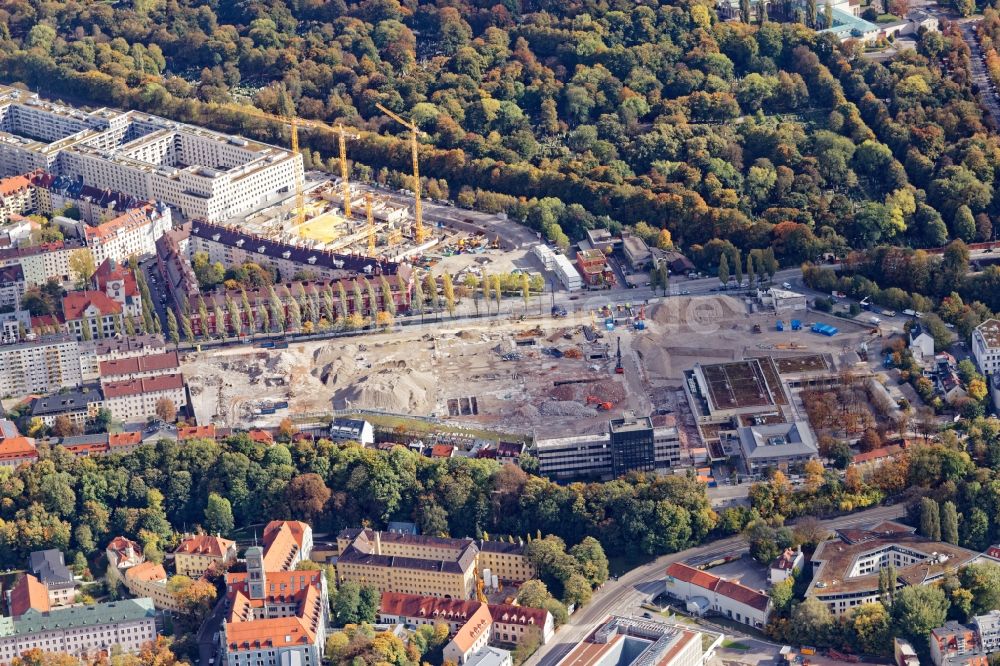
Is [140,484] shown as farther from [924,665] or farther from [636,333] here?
[924,665]

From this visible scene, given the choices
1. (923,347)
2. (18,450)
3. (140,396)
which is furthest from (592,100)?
(18,450)

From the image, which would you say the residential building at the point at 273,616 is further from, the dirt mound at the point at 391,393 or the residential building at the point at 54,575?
Result: the dirt mound at the point at 391,393

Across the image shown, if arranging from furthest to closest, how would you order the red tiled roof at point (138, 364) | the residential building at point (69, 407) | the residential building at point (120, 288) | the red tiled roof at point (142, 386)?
the residential building at point (120, 288) → the red tiled roof at point (138, 364) → the red tiled roof at point (142, 386) → the residential building at point (69, 407)

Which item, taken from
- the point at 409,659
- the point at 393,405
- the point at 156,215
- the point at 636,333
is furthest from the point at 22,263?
the point at 409,659

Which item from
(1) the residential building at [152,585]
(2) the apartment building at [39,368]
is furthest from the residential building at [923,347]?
(2) the apartment building at [39,368]

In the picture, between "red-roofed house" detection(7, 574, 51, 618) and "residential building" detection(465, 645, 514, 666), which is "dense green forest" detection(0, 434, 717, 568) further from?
"residential building" detection(465, 645, 514, 666)

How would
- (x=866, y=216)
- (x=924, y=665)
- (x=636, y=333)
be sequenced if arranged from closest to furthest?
(x=924, y=665)
(x=636, y=333)
(x=866, y=216)
